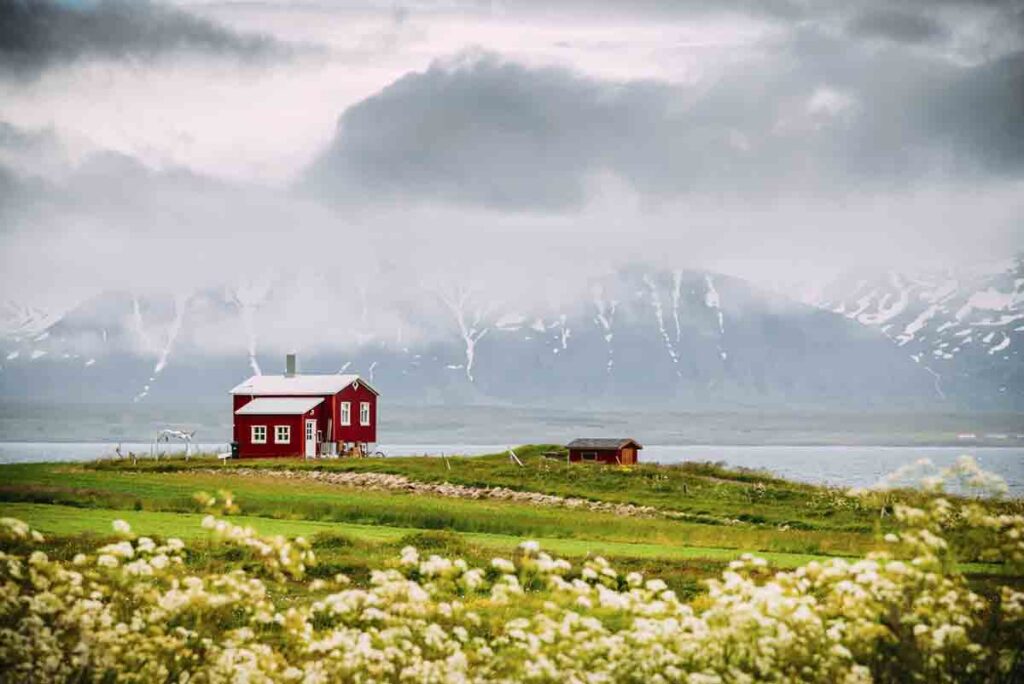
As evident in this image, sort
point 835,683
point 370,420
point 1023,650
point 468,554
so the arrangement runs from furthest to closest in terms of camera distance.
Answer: point 370,420 → point 468,554 → point 1023,650 → point 835,683

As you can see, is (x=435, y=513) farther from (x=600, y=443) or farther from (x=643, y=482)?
(x=600, y=443)

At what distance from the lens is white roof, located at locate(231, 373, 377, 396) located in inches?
3258

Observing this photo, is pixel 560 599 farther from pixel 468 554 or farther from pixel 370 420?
pixel 370 420

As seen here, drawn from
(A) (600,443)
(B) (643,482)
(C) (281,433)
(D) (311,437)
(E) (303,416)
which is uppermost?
(E) (303,416)

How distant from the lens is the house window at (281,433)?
79250 mm

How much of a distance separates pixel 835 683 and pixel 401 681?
4.41 metres

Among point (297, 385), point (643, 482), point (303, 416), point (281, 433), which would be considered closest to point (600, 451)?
point (643, 482)

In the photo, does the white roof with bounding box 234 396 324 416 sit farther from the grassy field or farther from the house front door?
the grassy field

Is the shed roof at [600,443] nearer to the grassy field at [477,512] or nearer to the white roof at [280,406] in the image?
the grassy field at [477,512]

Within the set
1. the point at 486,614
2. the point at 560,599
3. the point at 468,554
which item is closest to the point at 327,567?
the point at 468,554

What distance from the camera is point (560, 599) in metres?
12.4

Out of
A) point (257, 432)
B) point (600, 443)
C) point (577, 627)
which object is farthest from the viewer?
point (257, 432)

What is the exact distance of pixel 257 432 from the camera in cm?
7994

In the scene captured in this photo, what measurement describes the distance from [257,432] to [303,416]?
10.2 ft
